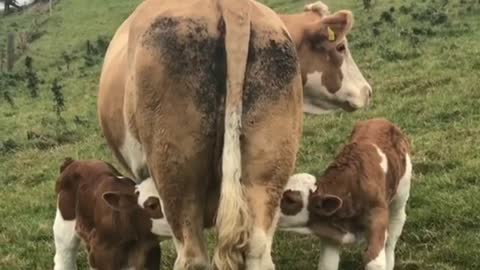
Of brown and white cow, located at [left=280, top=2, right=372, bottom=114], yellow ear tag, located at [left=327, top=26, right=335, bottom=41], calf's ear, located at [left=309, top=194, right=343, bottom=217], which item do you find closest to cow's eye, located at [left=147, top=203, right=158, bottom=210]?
calf's ear, located at [left=309, top=194, right=343, bottom=217]

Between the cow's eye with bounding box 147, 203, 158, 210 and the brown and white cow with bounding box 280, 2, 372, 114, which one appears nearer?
the cow's eye with bounding box 147, 203, 158, 210

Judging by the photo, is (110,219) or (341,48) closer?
(110,219)

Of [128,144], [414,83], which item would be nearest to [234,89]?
[128,144]

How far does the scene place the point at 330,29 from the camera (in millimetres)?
6531

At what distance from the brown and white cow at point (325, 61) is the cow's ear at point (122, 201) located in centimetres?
180

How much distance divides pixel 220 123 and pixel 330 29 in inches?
90.5

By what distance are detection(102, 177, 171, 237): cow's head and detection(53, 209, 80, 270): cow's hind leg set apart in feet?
2.84

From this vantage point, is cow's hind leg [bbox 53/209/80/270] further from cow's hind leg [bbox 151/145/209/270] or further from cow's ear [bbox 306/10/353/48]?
cow's ear [bbox 306/10/353/48]

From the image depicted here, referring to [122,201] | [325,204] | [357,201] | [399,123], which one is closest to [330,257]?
[357,201]

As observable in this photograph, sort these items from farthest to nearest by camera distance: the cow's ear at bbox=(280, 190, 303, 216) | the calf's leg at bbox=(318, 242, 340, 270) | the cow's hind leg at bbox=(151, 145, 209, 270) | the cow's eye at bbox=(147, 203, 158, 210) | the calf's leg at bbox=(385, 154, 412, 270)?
the calf's leg at bbox=(385, 154, 412, 270), the calf's leg at bbox=(318, 242, 340, 270), the cow's ear at bbox=(280, 190, 303, 216), the cow's eye at bbox=(147, 203, 158, 210), the cow's hind leg at bbox=(151, 145, 209, 270)

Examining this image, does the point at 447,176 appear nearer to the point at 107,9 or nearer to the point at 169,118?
the point at 169,118

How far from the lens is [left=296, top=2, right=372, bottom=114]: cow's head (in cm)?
655

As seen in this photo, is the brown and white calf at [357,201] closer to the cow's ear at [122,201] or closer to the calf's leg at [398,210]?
the calf's leg at [398,210]

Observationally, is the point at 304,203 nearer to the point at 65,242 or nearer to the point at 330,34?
the point at 330,34
